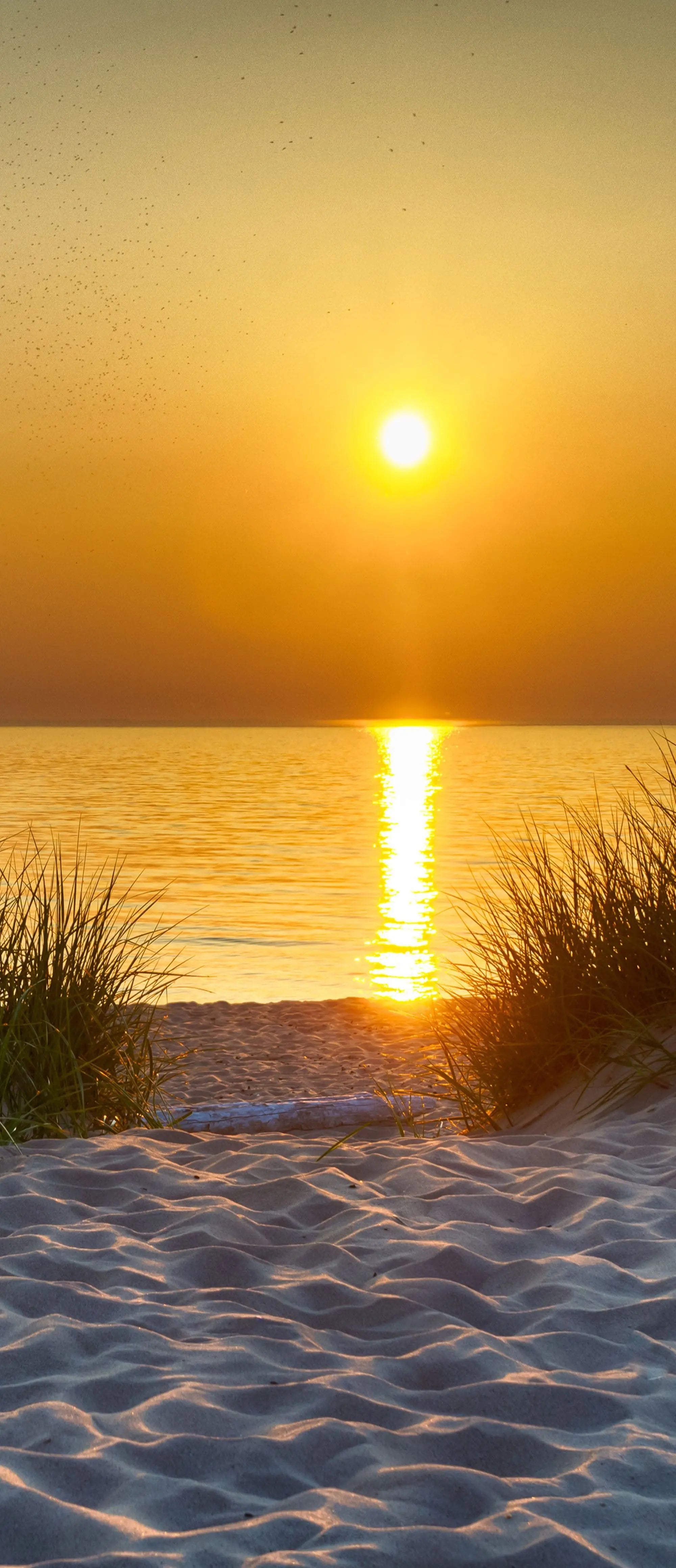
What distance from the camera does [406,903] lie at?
55.7 feet

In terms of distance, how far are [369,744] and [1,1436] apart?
167m

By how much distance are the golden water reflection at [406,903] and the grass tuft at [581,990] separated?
12.6ft

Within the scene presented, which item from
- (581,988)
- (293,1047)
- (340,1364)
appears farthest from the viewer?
(293,1047)

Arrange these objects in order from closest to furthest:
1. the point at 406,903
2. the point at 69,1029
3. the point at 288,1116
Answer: the point at 69,1029 → the point at 288,1116 → the point at 406,903

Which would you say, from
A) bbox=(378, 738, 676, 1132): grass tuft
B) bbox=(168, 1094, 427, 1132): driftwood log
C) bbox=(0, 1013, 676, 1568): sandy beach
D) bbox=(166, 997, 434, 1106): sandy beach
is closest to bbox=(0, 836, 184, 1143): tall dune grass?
bbox=(168, 1094, 427, 1132): driftwood log

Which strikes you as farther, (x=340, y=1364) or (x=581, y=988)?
(x=581, y=988)

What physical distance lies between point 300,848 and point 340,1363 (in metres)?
22.1

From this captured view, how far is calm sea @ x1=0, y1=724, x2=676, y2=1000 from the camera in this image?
42.6ft

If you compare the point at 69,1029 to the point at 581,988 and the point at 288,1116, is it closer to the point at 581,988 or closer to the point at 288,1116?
the point at 288,1116

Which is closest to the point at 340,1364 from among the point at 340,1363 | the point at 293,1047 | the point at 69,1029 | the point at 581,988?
the point at 340,1363

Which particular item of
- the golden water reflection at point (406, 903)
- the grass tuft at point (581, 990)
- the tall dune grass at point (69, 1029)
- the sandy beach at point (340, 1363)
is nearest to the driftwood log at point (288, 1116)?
the tall dune grass at point (69, 1029)

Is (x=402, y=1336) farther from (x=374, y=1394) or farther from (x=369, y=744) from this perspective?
(x=369, y=744)

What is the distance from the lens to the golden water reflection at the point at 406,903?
12328 mm

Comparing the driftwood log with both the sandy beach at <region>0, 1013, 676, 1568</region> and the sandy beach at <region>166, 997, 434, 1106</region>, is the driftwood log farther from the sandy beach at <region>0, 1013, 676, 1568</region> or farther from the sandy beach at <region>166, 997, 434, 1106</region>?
the sandy beach at <region>0, 1013, 676, 1568</region>
